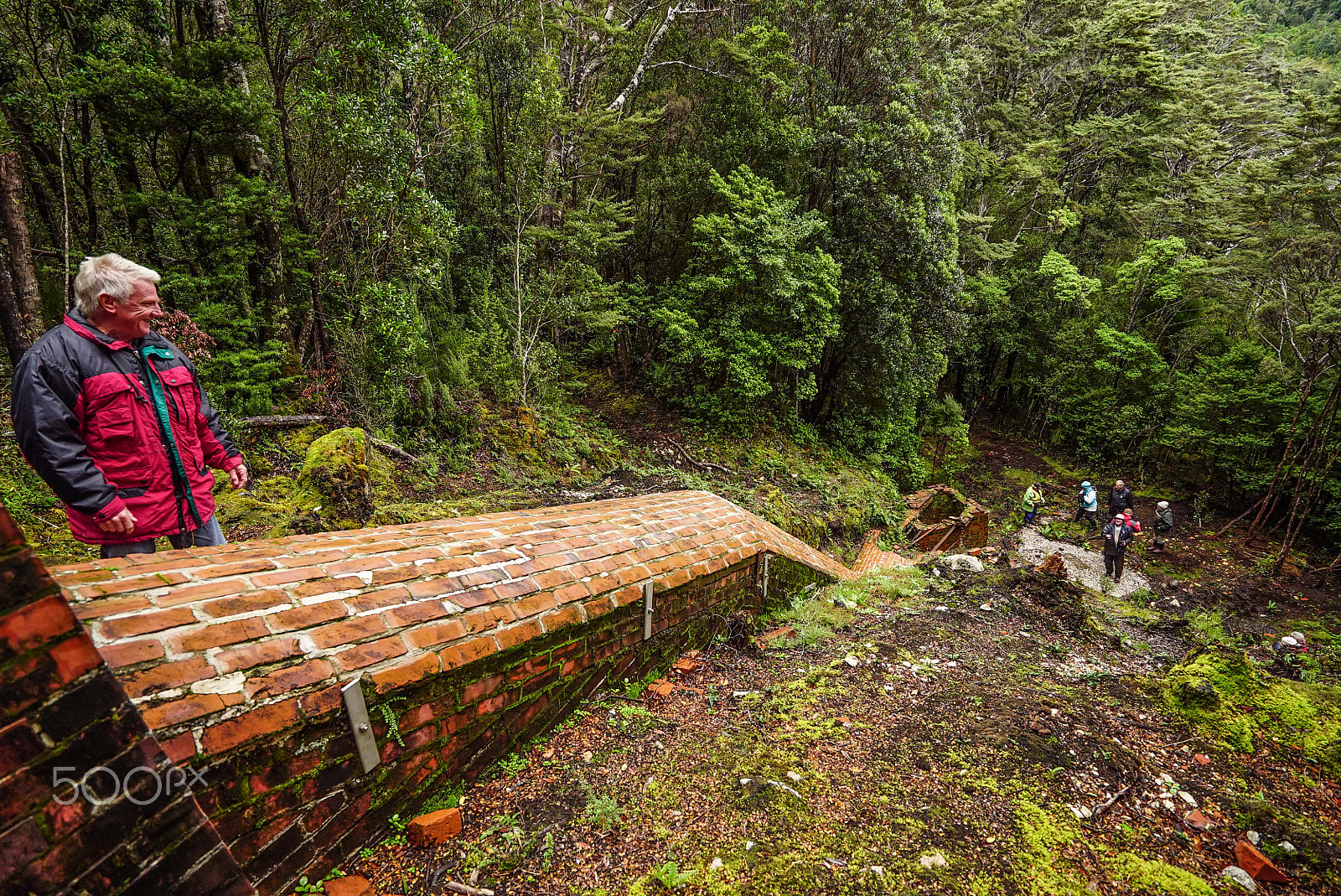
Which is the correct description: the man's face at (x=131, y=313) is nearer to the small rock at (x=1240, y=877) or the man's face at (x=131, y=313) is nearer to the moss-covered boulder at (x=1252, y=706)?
the small rock at (x=1240, y=877)

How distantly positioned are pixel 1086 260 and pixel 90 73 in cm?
2952

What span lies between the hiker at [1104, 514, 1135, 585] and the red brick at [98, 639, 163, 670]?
1413cm

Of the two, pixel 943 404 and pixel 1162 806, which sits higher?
pixel 1162 806

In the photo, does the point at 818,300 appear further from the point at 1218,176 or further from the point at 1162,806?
the point at 1218,176

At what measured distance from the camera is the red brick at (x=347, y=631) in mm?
1922

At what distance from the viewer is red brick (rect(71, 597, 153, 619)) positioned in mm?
1601

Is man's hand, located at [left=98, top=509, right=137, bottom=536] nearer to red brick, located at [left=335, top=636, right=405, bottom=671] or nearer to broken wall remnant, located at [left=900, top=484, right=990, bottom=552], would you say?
red brick, located at [left=335, top=636, right=405, bottom=671]

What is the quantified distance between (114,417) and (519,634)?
212cm

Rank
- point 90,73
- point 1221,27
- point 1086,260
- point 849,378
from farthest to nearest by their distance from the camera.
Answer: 1. point 1221,27
2. point 1086,260
3. point 849,378
4. point 90,73

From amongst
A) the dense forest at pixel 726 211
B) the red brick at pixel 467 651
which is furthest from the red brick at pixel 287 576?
the dense forest at pixel 726 211

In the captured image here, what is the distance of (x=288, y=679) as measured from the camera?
5.75ft

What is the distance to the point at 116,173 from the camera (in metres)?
7.46

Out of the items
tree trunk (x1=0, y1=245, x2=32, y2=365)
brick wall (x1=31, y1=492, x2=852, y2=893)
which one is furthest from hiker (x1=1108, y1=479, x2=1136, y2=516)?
tree trunk (x1=0, y1=245, x2=32, y2=365)

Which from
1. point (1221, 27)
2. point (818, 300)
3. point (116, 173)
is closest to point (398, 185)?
point (116, 173)
